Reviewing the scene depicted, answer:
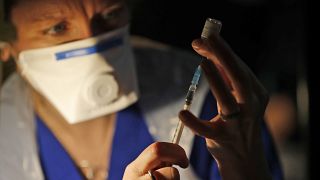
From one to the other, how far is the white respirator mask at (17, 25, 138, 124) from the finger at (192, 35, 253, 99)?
0.26 m

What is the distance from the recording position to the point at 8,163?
3.41 feet

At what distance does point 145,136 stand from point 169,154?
254 millimetres

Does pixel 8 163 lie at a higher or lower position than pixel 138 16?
lower

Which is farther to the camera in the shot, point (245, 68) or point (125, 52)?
point (125, 52)

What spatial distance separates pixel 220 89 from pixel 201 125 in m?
0.06

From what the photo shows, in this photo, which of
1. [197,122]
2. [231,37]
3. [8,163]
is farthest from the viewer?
[231,37]

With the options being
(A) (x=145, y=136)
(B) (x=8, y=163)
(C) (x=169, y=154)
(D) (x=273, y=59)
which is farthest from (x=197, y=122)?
(D) (x=273, y=59)

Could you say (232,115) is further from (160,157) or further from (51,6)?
(51,6)

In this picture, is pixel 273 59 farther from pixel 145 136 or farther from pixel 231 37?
pixel 145 136

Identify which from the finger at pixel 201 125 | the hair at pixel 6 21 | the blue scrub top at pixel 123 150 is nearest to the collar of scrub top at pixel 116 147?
the blue scrub top at pixel 123 150

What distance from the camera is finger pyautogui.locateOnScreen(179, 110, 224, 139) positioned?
79 centimetres

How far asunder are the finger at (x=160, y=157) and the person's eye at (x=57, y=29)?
323mm

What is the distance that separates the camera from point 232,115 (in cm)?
82

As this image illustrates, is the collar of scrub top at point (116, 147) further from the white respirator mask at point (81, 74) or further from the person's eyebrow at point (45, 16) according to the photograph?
the person's eyebrow at point (45, 16)
